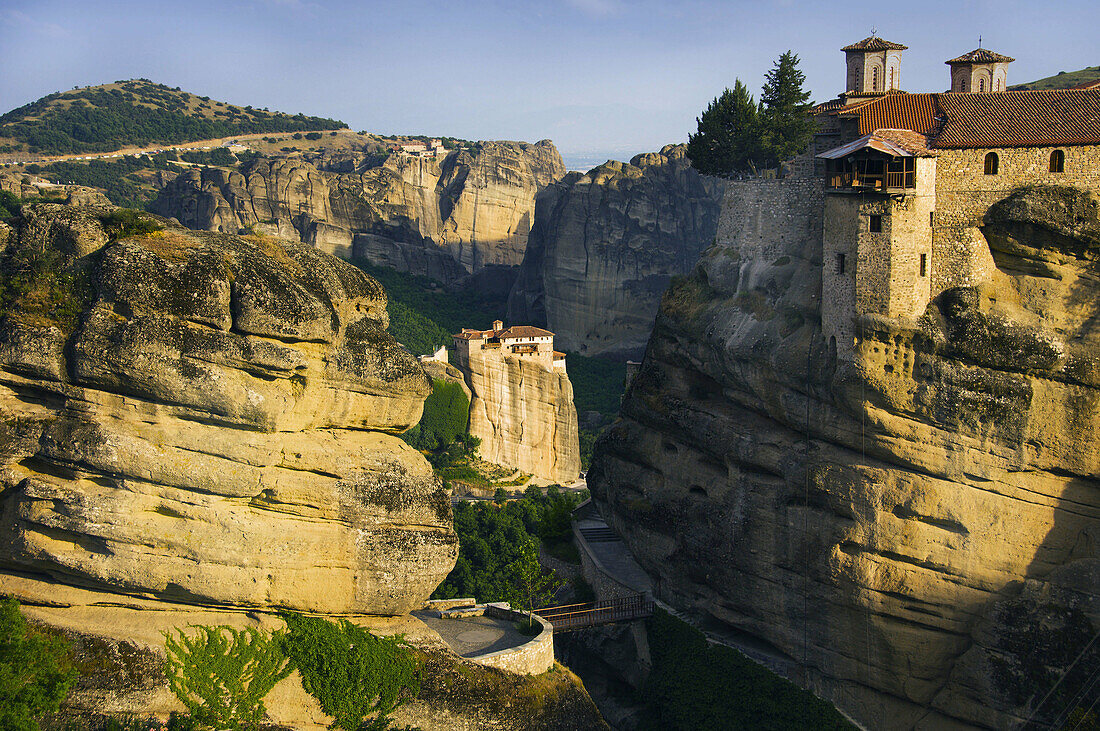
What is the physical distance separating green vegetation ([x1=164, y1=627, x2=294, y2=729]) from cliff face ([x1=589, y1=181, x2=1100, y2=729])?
14.8m

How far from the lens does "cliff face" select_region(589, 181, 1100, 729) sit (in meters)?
29.7

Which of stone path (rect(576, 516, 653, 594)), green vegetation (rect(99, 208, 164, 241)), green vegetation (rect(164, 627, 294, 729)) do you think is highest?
green vegetation (rect(99, 208, 164, 241))

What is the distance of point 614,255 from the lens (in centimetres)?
9706

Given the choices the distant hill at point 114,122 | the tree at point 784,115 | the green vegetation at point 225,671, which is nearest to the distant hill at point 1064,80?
the tree at point 784,115

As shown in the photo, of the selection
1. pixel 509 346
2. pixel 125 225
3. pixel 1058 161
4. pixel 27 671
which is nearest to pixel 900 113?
pixel 1058 161

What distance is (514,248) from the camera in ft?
385

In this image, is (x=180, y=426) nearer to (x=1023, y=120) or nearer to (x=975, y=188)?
(x=975, y=188)

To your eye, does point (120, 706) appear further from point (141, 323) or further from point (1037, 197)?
point (1037, 197)

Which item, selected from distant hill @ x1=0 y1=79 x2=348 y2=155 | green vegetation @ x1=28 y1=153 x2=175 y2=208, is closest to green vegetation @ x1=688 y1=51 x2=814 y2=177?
green vegetation @ x1=28 y1=153 x2=175 y2=208

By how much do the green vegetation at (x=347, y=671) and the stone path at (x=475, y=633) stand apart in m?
2.51

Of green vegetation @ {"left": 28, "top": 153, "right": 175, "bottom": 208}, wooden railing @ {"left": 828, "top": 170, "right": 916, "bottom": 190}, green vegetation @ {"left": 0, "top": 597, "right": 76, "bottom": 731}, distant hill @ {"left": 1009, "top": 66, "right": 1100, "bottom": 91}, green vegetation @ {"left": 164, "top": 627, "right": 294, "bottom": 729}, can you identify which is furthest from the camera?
green vegetation @ {"left": 28, "top": 153, "right": 175, "bottom": 208}

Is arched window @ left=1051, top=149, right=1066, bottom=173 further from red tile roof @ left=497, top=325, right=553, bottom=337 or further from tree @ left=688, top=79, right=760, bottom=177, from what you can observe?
red tile roof @ left=497, top=325, right=553, bottom=337

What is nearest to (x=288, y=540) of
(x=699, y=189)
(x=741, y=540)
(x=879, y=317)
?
(x=741, y=540)

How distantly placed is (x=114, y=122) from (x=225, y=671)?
157 m
